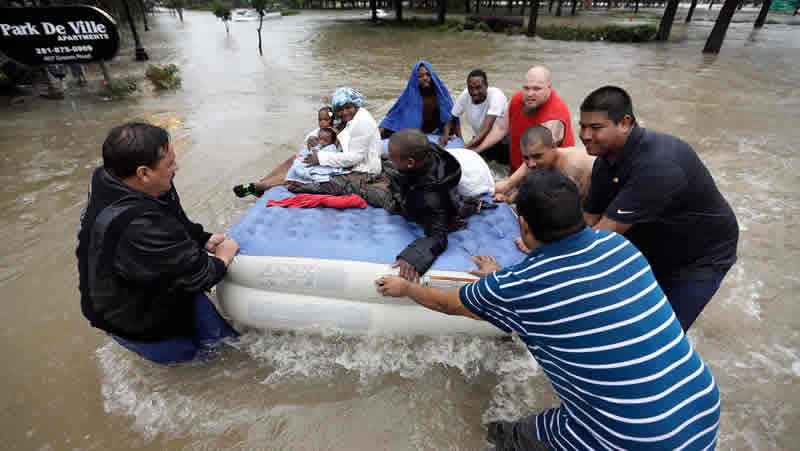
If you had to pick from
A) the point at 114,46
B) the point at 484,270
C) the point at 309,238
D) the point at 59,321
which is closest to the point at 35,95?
the point at 114,46

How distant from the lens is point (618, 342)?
118cm

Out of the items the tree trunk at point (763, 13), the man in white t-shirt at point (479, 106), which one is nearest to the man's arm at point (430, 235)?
the man in white t-shirt at point (479, 106)

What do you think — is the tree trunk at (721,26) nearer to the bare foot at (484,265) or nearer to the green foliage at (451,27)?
the green foliage at (451,27)

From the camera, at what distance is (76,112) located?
8.36 meters

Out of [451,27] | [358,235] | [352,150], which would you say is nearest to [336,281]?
[358,235]

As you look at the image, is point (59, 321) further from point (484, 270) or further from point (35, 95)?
point (35, 95)

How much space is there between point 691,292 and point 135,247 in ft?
9.11

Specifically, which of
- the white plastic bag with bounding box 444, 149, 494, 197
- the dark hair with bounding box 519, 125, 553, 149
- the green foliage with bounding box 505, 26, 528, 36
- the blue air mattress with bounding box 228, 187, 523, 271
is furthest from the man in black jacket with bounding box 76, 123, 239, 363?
the green foliage with bounding box 505, 26, 528, 36

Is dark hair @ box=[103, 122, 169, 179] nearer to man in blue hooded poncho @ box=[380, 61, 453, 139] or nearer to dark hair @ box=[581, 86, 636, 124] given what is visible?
dark hair @ box=[581, 86, 636, 124]

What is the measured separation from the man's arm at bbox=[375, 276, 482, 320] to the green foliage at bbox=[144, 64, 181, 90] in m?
10.8

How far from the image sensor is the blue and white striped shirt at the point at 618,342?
1181mm

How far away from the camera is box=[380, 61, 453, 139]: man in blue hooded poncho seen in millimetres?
4891

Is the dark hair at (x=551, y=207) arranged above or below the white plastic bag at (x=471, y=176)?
above

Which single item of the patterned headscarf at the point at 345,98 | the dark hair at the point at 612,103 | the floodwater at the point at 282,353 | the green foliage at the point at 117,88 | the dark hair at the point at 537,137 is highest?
the dark hair at the point at 612,103
